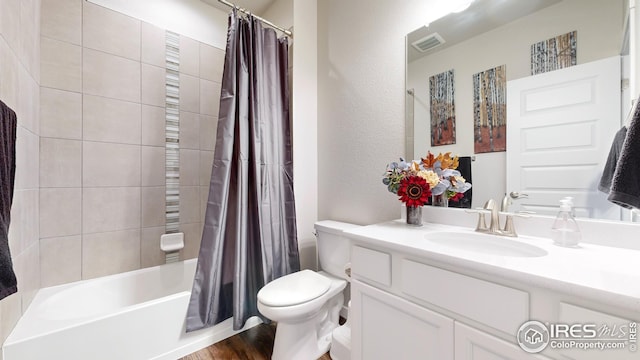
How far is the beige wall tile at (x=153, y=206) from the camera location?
1910 mm

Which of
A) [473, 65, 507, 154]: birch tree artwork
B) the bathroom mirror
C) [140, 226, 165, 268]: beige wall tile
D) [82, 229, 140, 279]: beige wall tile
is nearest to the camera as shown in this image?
the bathroom mirror

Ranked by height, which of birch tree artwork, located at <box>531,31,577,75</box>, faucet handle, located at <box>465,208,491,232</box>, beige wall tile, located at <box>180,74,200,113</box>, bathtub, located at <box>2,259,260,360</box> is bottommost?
bathtub, located at <box>2,259,260,360</box>

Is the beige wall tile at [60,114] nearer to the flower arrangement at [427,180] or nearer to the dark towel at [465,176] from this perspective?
the flower arrangement at [427,180]

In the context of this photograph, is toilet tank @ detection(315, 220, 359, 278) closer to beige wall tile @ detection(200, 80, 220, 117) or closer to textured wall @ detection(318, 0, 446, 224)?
textured wall @ detection(318, 0, 446, 224)

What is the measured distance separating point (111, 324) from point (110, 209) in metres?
0.88

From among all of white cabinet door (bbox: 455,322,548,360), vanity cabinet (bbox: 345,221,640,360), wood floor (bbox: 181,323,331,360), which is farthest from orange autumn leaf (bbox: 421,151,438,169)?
wood floor (bbox: 181,323,331,360)

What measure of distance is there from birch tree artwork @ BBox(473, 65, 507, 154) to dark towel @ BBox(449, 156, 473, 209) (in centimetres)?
7

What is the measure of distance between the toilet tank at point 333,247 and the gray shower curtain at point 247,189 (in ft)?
0.76

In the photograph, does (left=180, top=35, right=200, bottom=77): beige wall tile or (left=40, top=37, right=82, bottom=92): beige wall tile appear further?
(left=180, top=35, right=200, bottom=77): beige wall tile

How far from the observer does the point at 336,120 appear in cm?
191

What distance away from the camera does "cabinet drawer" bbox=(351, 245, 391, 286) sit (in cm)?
96

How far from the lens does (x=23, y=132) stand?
1246mm

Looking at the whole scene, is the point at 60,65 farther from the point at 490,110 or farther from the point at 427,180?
the point at 490,110

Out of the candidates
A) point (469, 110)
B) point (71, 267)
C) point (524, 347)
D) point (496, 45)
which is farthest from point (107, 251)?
point (496, 45)
